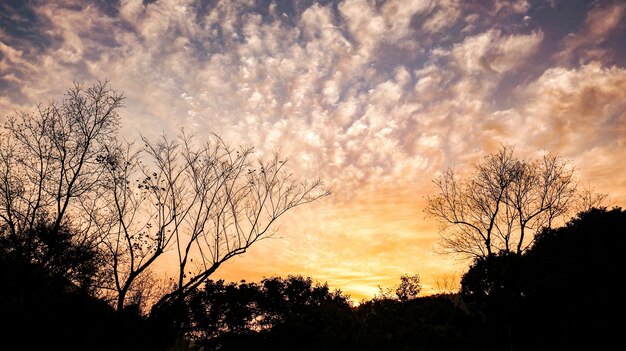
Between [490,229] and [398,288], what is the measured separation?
857 inches

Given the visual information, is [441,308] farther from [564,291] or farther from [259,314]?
[259,314]

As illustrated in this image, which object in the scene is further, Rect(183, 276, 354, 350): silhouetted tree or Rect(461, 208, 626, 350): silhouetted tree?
Rect(183, 276, 354, 350): silhouetted tree

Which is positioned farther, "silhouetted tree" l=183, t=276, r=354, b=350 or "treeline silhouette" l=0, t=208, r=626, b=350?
"silhouetted tree" l=183, t=276, r=354, b=350

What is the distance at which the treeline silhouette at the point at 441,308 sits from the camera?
1609 centimetres

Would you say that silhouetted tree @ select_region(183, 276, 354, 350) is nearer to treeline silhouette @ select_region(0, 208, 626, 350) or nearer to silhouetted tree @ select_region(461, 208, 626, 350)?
treeline silhouette @ select_region(0, 208, 626, 350)

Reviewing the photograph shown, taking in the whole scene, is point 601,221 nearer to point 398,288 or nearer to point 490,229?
point 490,229

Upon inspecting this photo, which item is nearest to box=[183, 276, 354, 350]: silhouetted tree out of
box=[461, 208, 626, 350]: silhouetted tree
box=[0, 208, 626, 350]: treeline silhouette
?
box=[0, 208, 626, 350]: treeline silhouette

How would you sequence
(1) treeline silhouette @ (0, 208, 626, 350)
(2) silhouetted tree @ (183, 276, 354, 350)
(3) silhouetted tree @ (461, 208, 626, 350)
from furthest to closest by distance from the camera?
(2) silhouetted tree @ (183, 276, 354, 350) → (3) silhouetted tree @ (461, 208, 626, 350) → (1) treeline silhouette @ (0, 208, 626, 350)

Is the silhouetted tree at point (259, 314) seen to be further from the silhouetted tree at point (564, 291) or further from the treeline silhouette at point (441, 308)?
the silhouetted tree at point (564, 291)

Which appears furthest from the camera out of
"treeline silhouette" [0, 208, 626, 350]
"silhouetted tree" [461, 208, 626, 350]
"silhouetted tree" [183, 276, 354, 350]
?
"silhouetted tree" [183, 276, 354, 350]

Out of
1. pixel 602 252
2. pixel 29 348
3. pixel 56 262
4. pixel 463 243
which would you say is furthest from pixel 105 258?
pixel 602 252

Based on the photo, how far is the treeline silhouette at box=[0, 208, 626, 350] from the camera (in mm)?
16094

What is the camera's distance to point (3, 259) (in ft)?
58.3

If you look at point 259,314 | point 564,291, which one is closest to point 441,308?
point 564,291
